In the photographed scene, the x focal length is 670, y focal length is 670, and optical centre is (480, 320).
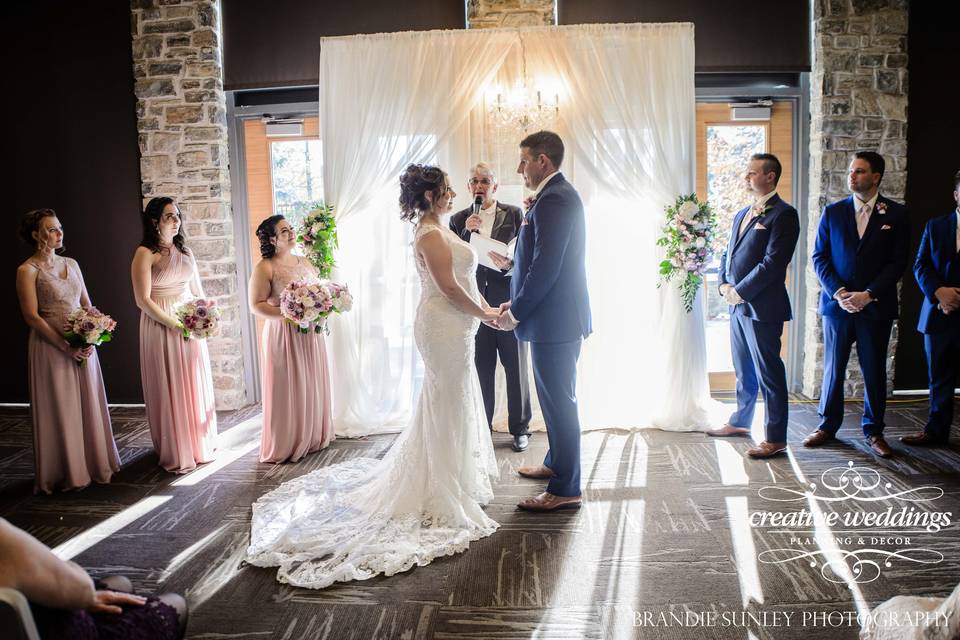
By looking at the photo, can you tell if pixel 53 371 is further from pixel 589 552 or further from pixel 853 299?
pixel 853 299

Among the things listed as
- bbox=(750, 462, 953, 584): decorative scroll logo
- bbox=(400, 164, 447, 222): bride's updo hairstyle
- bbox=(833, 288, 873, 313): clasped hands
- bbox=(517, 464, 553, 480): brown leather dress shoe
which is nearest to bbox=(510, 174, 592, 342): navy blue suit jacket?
bbox=(400, 164, 447, 222): bride's updo hairstyle

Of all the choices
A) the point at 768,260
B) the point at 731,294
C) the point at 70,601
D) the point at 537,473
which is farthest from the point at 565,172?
the point at 70,601

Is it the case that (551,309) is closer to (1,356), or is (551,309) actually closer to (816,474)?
(816,474)

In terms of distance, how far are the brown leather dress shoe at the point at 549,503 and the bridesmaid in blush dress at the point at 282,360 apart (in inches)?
69.2

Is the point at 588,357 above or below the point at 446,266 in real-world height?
below

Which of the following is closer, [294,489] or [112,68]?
[294,489]

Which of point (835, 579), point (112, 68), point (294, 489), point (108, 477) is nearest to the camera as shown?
point (835, 579)

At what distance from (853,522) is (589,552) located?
54.0 inches

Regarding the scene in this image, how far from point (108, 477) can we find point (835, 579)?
4119 mm

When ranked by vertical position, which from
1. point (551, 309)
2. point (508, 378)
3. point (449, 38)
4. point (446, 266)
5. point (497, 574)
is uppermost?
point (449, 38)

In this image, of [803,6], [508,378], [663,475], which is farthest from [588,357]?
[803,6]

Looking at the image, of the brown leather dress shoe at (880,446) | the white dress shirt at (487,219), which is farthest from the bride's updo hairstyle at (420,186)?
the brown leather dress shoe at (880,446)

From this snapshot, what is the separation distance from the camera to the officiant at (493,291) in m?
4.73

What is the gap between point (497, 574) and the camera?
9.70ft
